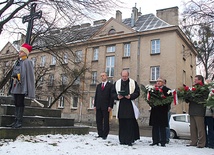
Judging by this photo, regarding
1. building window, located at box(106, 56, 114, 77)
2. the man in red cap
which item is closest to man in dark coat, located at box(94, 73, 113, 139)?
the man in red cap

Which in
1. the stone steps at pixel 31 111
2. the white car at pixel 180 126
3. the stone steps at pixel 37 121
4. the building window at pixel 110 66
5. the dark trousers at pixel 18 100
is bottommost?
the white car at pixel 180 126

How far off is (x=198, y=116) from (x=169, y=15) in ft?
82.0

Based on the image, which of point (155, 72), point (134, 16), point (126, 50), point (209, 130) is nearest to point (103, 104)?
point (209, 130)

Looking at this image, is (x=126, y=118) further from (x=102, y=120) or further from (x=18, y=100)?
(x=18, y=100)

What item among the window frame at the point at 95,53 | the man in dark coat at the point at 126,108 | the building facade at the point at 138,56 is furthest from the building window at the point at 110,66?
the man in dark coat at the point at 126,108

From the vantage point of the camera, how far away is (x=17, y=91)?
18.9ft

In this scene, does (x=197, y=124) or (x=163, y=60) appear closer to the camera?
(x=197, y=124)

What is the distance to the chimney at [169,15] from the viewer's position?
93.4 feet

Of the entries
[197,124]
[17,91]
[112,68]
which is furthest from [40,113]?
[112,68]

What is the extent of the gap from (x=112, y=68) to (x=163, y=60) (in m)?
6.63

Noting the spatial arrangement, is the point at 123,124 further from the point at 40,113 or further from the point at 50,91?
the point at 50,91

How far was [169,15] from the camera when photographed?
29281mm

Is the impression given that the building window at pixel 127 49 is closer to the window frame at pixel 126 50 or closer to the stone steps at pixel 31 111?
the window frame at pixel 126 50

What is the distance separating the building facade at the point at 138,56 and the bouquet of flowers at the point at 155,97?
18.2 meters
